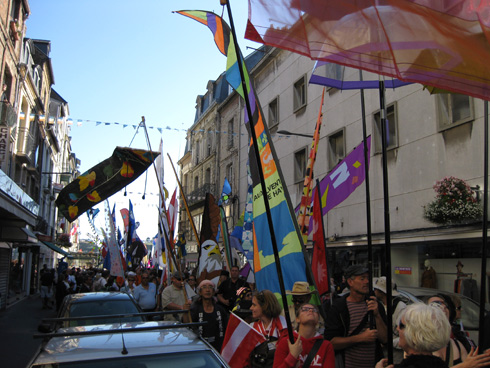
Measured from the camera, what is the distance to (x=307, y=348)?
340 centimetres

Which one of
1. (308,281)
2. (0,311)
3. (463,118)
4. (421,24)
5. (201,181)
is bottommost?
(0,311)

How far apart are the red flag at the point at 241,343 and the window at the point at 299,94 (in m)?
17.7

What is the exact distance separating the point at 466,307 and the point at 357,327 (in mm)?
5680

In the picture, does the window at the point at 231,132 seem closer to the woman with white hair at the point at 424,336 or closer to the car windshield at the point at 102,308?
the car windshield at the point at 102,308

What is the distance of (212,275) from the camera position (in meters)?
8.84

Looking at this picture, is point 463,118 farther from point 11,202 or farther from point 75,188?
point 11,202

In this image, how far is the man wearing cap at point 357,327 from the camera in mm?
3625

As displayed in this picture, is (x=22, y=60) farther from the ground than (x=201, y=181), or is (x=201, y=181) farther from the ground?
(x=22, y=60)

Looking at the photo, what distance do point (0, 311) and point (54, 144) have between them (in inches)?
882

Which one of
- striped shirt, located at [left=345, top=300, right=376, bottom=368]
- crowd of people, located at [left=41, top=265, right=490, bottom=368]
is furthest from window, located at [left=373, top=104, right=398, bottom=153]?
striped shirt, located at [left=345, top=300, right=376, bottom=368]

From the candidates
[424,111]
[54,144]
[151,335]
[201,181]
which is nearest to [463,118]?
[424,111]

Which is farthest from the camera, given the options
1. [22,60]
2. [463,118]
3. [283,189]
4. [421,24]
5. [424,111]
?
[22,60]

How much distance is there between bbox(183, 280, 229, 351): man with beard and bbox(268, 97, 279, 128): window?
59.4 ft

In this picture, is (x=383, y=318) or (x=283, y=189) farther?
(x=283, y=189)
